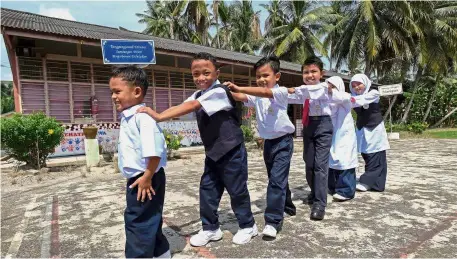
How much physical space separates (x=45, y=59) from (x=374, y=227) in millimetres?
8419

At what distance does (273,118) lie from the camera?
2.78 m

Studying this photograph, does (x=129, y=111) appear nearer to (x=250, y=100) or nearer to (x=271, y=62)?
(x=250, y=100)

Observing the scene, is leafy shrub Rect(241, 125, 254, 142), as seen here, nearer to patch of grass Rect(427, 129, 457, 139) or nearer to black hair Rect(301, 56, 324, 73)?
black hair Rect(301, 56, 324, 73)

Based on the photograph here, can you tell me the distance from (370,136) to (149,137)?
3.18 metres

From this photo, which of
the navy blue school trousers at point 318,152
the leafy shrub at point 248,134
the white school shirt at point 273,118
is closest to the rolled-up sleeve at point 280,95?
the white school shirt at point 273,118

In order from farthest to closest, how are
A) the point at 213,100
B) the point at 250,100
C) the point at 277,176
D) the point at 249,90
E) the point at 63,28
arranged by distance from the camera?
the point at 63,28 → the point at 250,100 → the point at 277,176 → the point at 249,90 → the point at 213,100

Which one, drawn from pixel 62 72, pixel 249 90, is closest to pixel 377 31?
pixel 62 72

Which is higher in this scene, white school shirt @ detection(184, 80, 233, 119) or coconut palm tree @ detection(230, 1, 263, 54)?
coconut palm tree @ detection(230, 1, 263, 54)

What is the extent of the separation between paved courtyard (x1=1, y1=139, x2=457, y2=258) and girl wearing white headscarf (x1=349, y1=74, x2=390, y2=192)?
0.20m

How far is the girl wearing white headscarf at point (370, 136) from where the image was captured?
4.05 m

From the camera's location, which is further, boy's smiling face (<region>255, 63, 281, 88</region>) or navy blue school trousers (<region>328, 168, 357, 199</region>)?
navy blue school trousers (<region>328, 168, 357, 199</region>)

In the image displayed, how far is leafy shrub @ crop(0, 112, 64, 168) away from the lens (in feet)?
21.1

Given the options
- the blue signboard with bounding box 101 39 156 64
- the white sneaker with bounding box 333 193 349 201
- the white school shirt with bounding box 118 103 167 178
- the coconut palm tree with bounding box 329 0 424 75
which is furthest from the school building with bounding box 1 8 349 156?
the coconut palm tree with bounding box 329 0 424 75

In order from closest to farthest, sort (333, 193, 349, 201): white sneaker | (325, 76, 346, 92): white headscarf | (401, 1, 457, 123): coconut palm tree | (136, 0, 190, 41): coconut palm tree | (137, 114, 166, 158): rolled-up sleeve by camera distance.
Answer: (137, 114, 166, 158): rolled-up sleeve → (325, 76, 346, 92): white headscarf → (333, 193, 349, 201): white sneaker → (401, 1, 457, 123): coconut palm tree → (136, 0, 190, 41): coconut palm tree
